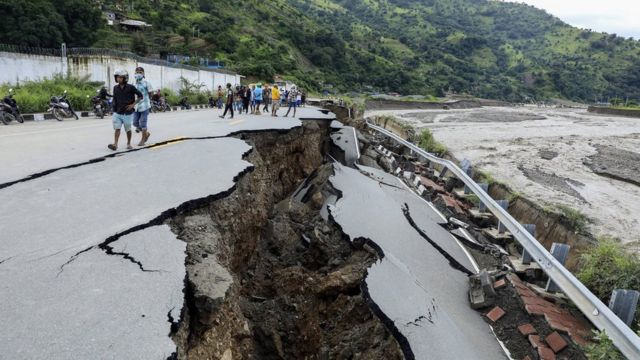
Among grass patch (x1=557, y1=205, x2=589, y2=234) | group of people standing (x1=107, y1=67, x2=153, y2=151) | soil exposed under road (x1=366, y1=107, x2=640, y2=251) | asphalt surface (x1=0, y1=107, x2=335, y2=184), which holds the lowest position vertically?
soil exposed under road (x1=366, y1=107, x2=640, y2=251)

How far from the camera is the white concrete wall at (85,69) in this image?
18844 mm

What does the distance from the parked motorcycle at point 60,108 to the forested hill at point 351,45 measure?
83.5ft

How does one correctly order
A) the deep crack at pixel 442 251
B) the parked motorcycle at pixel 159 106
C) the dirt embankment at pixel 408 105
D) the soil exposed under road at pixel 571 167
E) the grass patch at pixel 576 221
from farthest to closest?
the dirt embankment at pixel 408 105 → the parked motorcycle at pixel 159 106 → the soil exposed under road at pixel 571 167 → the grass patch at pixel 576 221 → the deep crack at pixel 442 251

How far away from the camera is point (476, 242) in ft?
24.4

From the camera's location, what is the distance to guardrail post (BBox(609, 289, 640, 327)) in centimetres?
499

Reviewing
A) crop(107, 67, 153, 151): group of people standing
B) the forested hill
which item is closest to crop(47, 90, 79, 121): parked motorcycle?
crop(107, 67, 153, 151): group of people standing

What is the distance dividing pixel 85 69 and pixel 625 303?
Answer: 24.4 meters

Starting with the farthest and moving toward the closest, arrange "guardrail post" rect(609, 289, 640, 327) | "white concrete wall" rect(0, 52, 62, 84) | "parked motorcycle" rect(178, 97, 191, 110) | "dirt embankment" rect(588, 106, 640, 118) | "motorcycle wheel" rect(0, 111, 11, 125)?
"dirt embankment" rect(588, 106, 640, 118), "parked motorcycle" rect(178, 97, 191, 110), "white concrete wall" rect(0, 52, 62, 84), "motorcycle wheel" rect(0, 111, 11, 125), "guardrail post" rect(609, 289, 640, 327)

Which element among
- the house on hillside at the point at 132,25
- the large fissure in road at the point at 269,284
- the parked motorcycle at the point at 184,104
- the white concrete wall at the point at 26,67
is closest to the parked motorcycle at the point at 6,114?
the white concrete wall at the point at 26,67

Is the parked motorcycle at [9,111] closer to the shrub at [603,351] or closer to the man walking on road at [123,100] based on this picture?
the man walking on road at [123,100]

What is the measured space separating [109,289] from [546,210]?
9776 mm

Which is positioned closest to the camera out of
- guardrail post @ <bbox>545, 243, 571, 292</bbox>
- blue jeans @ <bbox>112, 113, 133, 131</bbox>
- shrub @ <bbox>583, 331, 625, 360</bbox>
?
shrub @ <bbox>583, 331, 625, 360</bbox>

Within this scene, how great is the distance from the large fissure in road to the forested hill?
38754mm

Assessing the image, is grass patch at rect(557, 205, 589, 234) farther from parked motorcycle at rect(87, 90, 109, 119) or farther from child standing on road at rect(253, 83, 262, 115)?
parked motorcycle at rect(87, 90, 109, 119)
